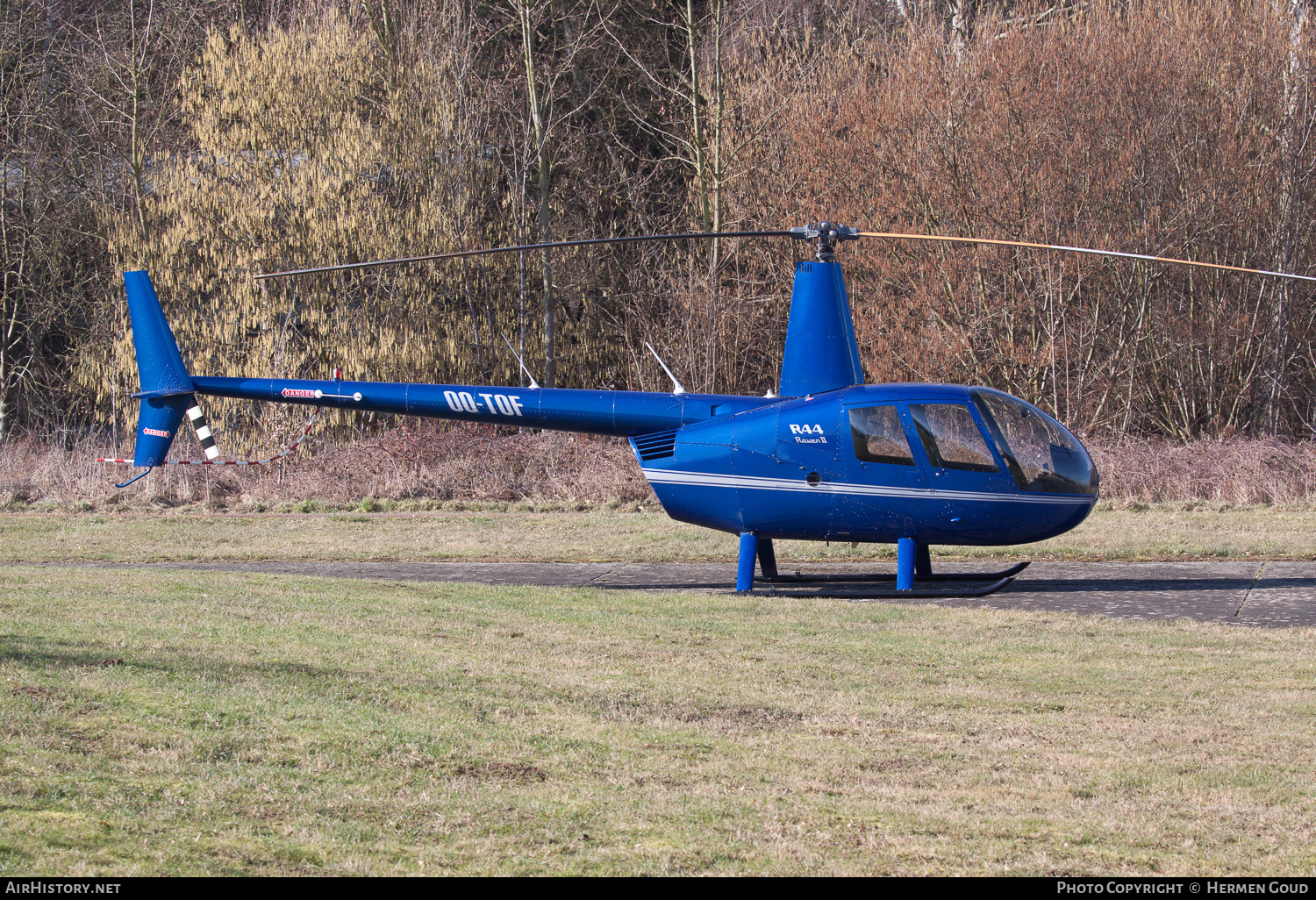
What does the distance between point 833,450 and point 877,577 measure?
6.67ft

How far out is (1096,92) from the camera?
20672 mm

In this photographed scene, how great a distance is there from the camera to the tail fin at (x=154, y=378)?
12.7m

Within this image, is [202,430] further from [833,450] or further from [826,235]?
[826,235]

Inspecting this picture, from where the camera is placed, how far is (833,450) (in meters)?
10.9

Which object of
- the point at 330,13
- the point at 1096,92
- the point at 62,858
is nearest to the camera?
the point at 62,858

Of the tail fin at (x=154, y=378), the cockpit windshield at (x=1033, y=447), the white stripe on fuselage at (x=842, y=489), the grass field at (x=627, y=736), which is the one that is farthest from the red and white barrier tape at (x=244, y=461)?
the cockpit windshield at (x=1033, y=447)

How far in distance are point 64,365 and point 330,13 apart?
11580 millimetres

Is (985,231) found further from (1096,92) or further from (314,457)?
(314,457)

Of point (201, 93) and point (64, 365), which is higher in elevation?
point (201, 93)

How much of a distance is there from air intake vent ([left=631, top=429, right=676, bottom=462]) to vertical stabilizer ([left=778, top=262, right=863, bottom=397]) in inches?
50.5

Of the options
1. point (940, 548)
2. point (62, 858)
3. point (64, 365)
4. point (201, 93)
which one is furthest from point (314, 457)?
point (62, 858)

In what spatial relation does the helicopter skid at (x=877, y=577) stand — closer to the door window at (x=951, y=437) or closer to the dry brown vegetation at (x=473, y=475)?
the door window at (x=951, y=437)

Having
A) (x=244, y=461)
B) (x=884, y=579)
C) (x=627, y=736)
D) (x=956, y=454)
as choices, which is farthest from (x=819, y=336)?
(x=244, y=461)

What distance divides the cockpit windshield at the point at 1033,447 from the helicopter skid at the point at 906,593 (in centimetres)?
102
